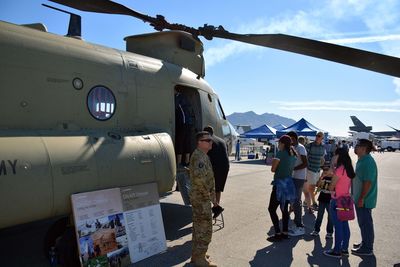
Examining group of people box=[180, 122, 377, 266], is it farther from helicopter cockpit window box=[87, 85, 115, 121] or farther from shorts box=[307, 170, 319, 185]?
helicopter cockpit window box=[87, 85, 115, 121]

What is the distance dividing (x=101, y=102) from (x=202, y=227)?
2407 millimetres

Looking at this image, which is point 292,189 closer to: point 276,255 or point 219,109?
point 276,255

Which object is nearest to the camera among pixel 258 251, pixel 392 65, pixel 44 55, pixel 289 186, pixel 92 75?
pixel 392 65

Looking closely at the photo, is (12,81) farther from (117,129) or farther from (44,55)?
(117,129)

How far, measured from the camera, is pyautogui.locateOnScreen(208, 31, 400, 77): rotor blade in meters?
4.01

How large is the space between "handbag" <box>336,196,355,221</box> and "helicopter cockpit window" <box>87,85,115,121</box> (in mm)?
3760

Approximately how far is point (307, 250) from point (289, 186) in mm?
1073

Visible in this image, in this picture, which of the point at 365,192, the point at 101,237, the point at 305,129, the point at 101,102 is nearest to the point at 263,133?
the point at 305,129

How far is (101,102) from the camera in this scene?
5309mm

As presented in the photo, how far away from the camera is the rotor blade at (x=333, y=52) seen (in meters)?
4.01

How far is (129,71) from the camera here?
5.80 metres

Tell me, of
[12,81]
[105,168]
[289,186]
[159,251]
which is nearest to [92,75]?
[12,81]

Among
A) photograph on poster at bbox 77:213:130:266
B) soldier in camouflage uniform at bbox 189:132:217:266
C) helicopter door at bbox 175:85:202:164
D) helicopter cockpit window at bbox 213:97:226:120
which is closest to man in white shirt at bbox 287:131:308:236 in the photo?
helicopter door at bbox 175:85:202:164

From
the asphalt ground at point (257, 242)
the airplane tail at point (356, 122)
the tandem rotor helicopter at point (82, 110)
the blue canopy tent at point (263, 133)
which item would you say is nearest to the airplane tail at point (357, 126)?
the airplane tail at point (356, 122)
